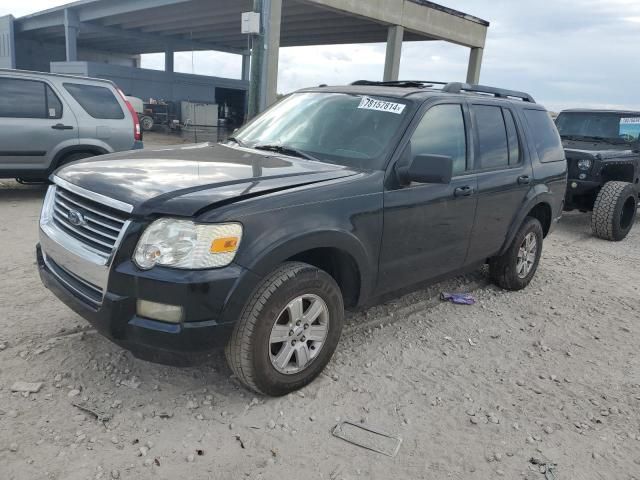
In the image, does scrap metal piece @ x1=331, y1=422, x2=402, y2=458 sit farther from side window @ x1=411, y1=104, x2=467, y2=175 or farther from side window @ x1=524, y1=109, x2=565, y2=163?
side window @ x1=524, y1=109, x2=565, y2=163

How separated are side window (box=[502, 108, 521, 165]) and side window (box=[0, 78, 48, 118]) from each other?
6.25 meters

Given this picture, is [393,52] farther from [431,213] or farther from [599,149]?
[431,213]

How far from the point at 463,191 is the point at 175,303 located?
2369 millimetres

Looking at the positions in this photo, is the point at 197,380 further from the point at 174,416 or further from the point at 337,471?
the point at 337,471

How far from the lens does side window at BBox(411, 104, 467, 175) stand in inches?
143

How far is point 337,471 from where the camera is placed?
8.09 feet

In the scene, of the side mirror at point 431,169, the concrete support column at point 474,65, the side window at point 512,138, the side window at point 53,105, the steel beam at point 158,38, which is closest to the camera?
the side mirror at point 431,169

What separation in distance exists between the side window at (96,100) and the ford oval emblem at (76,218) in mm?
5498

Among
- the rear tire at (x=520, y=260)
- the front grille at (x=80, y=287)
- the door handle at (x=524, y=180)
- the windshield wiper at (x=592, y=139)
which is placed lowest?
the rear tire at (x=520, y=260)

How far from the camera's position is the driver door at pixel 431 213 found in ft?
11.3

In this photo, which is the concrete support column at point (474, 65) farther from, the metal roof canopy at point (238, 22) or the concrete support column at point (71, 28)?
the concrete support column at point (71, 28)

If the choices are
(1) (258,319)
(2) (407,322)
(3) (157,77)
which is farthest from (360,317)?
(3) (157,77)

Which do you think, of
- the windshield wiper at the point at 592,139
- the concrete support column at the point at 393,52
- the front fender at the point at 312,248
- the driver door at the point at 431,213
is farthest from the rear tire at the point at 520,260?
the concrete support column at the point at 393,52

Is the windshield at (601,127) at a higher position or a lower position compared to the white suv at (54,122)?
higher
